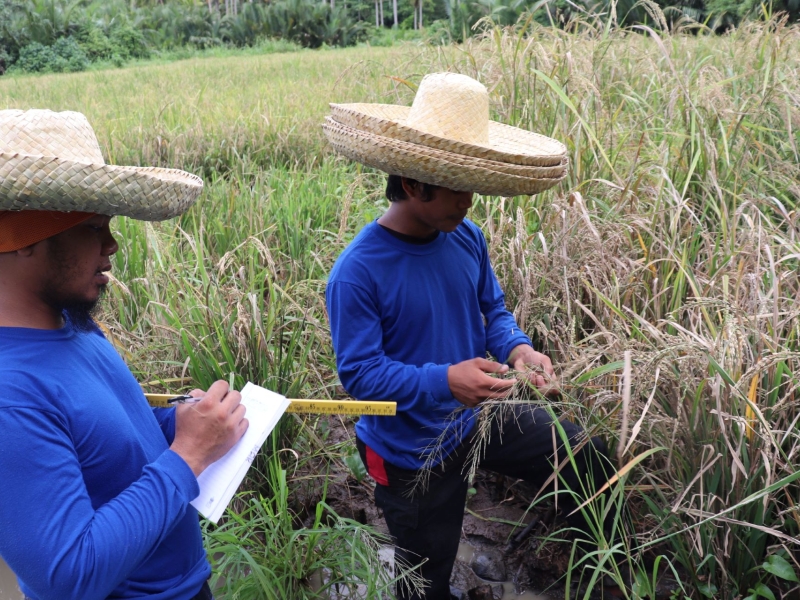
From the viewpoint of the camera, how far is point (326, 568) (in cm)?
214

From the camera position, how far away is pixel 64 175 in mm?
1147

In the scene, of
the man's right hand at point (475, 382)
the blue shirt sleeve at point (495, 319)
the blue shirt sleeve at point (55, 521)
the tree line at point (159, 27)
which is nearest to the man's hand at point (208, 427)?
the blue shirt sleeve at point (55, 521)

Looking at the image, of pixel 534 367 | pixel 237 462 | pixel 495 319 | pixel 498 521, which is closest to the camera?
pixel 237 462

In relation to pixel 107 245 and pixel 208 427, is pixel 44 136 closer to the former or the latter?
pixel 107 245

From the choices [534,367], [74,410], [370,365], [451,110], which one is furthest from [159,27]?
[74,410]

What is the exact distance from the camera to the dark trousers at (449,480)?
193cm

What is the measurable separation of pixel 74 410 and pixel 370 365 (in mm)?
761

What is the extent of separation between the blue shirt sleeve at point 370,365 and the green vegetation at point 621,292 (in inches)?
13.3

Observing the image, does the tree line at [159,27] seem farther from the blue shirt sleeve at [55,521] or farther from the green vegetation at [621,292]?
the blue shirt sleeve at [55,521]

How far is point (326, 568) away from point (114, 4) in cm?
2884

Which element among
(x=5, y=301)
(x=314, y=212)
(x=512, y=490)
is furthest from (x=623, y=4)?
(x=5, y=301)

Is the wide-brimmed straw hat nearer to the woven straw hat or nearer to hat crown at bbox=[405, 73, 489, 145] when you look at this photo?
hat crown at bbox=[405, 73, 489, 145]

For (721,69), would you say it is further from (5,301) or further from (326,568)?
(5,301)

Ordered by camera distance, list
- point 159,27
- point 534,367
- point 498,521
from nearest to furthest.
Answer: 1. point 534,367
2. point 498,521
3. point 159,27
